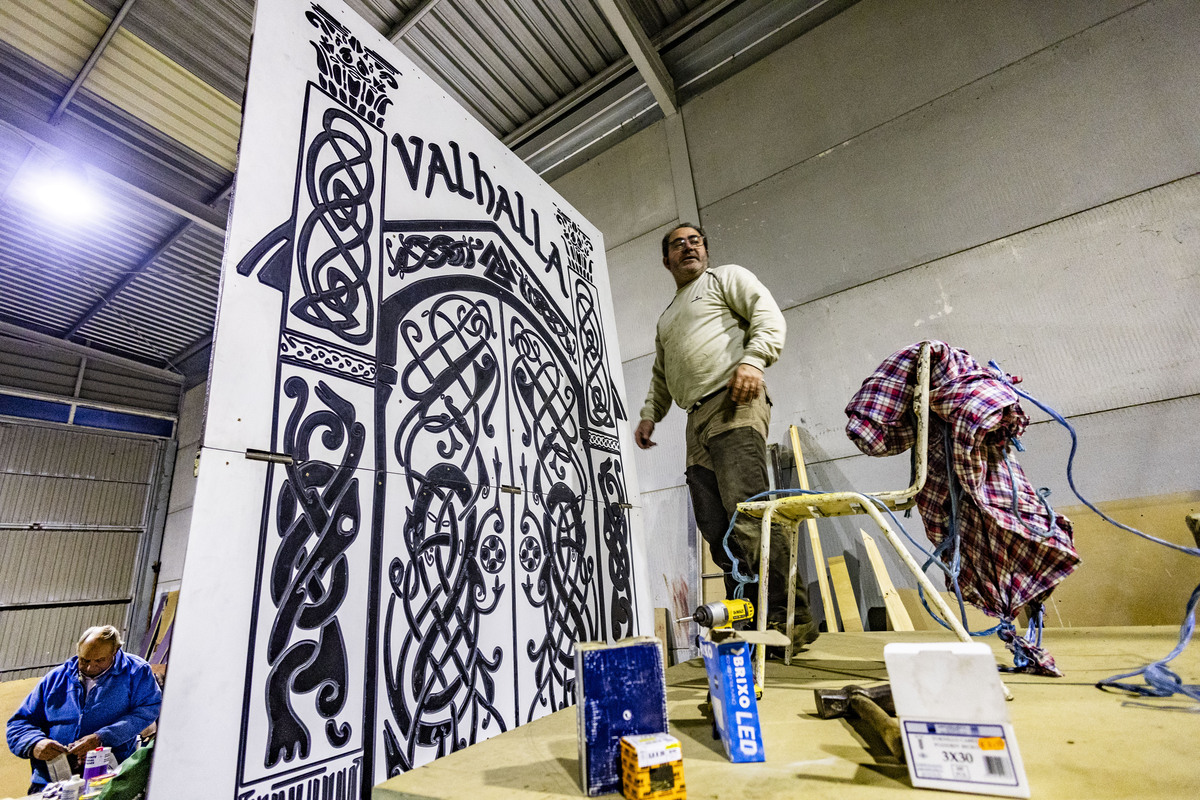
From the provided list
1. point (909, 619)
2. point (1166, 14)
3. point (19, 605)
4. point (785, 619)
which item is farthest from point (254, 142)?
point (19, 605)

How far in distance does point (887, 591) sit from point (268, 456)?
2.72 meters

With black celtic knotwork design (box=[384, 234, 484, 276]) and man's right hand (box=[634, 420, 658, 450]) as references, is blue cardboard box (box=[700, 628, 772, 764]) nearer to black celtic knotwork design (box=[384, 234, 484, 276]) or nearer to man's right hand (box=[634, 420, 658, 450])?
black celtic knotwork design (box=[384, 234, 484, 276])

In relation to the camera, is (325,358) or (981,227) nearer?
(325,358)

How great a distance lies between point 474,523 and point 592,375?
105 centimetres

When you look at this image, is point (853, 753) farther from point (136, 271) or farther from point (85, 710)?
point (136, 271)

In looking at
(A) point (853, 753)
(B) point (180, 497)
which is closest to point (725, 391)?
(A) point (853, 753)

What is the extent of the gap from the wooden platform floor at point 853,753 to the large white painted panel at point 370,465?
0.71 ft

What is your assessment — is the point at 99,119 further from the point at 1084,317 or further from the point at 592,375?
the point at 1084,317

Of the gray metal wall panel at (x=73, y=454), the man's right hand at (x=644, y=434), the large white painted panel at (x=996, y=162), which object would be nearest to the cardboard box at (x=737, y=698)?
the man's right hand at (x=644, y=434)

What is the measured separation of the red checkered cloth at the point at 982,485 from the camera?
1342mm

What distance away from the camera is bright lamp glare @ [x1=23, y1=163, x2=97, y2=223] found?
4688 millimetres

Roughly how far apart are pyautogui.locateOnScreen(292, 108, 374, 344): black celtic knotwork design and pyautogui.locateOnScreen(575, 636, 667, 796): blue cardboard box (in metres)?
0.99

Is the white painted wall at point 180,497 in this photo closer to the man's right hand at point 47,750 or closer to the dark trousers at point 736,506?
the man's right hand at point 47,750

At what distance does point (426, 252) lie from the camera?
167cm
